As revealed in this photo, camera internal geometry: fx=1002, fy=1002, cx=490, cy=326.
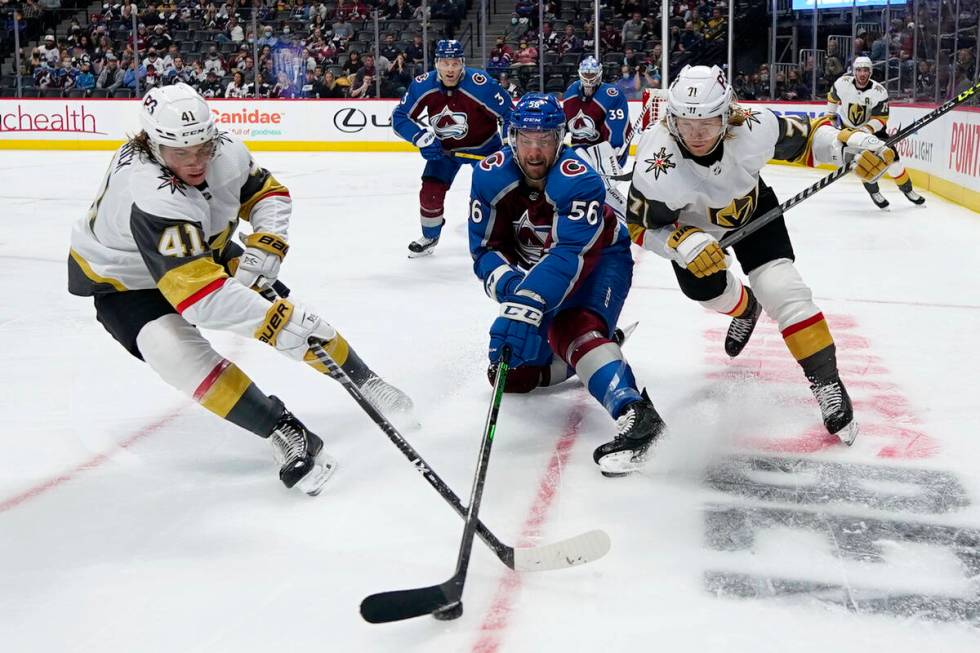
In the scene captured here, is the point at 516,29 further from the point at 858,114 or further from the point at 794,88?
the point at 858,114

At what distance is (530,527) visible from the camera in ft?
7.47

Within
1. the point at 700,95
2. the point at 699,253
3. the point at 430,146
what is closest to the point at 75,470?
the point at 699,253

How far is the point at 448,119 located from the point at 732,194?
11.0 ft

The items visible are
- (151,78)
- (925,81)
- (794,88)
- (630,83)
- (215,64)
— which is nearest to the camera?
(925,81)

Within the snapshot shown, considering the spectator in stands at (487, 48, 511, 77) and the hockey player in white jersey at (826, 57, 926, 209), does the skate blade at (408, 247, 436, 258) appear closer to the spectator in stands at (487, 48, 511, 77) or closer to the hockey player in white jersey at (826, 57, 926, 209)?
the hockey player in white jersey at (826, 57, 926, 209)

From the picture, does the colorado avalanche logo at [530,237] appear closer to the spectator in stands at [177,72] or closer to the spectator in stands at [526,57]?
the spectator in stands at [526,57]

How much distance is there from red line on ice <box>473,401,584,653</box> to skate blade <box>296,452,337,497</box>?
0.53m

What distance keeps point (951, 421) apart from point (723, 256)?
0.85m

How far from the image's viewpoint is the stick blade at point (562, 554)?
6.62 feet

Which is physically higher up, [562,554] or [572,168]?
[572,168]

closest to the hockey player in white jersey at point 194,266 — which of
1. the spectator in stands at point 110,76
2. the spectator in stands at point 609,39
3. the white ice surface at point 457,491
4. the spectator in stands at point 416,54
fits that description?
the white ice surface at point 457,491

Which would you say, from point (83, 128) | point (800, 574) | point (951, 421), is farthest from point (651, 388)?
point (83, 128)

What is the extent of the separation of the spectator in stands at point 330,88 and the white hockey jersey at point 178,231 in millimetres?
10372

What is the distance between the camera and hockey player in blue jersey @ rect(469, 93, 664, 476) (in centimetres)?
260
